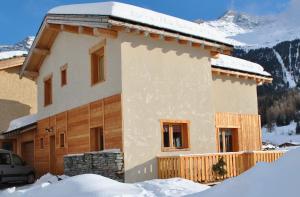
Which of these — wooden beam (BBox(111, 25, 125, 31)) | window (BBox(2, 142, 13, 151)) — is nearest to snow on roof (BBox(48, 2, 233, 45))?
wooden beam (BBox(111, 25, 125, 31))

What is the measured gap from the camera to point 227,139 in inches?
746

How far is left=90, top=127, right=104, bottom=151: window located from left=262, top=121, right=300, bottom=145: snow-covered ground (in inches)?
2607

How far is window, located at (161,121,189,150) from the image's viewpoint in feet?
51.3

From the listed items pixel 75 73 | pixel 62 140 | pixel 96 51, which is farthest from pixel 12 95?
pixel 96 51

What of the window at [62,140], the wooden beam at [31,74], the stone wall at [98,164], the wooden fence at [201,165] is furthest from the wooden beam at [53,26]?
the wooden fence at [201,165]

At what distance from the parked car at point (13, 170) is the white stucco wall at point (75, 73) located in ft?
9.05

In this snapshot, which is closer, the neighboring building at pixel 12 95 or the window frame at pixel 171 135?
the window frame at pixel 171 135

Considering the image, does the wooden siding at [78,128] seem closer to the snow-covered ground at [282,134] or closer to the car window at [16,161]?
the car window at [16,161]

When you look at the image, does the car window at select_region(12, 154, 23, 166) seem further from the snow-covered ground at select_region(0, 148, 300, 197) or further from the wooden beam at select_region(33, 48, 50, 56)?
the snow-covered ground at select_region(0, 148, 300, 197)

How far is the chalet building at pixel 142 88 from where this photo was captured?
1468 centimetres

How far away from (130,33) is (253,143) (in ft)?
26.7

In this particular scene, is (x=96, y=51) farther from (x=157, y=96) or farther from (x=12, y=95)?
(x=12, y=95)

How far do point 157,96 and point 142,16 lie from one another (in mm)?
2803

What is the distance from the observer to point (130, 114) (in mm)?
14617
